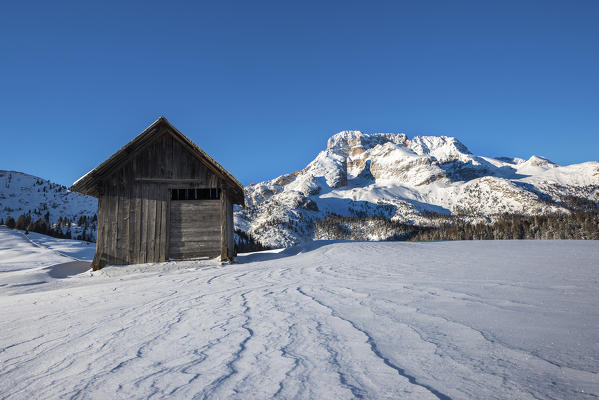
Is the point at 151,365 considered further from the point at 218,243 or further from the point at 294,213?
the point at 294,213

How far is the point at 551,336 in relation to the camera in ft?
7.51

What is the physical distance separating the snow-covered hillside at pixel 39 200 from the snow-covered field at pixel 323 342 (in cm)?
2751

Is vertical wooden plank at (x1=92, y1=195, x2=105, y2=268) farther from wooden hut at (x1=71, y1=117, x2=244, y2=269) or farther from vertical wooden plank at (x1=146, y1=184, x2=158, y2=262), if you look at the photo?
vertical wooden plank at (x1=146, y1=184, x2=158, y2=262)

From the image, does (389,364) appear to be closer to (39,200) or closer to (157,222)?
(157,222)

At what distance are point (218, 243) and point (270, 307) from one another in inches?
351

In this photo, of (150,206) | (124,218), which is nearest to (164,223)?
(150,206)

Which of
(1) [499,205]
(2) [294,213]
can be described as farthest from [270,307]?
(1) [499,205]

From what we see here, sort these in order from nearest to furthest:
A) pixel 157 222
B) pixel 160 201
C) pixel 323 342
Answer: pixel 323 342, pixel 157 222, pixel 160 201

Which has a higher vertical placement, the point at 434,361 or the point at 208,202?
the point at 208,202

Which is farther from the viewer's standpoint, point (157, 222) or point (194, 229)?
point (194, 229)

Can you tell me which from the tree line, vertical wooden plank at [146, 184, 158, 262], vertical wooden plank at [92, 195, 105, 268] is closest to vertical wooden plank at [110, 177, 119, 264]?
vertical wooden plank at [92, 195, 105, 268]

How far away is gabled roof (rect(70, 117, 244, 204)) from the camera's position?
1145 cm

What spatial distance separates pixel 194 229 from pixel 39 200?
95.5 feet

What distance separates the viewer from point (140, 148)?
477 inches
